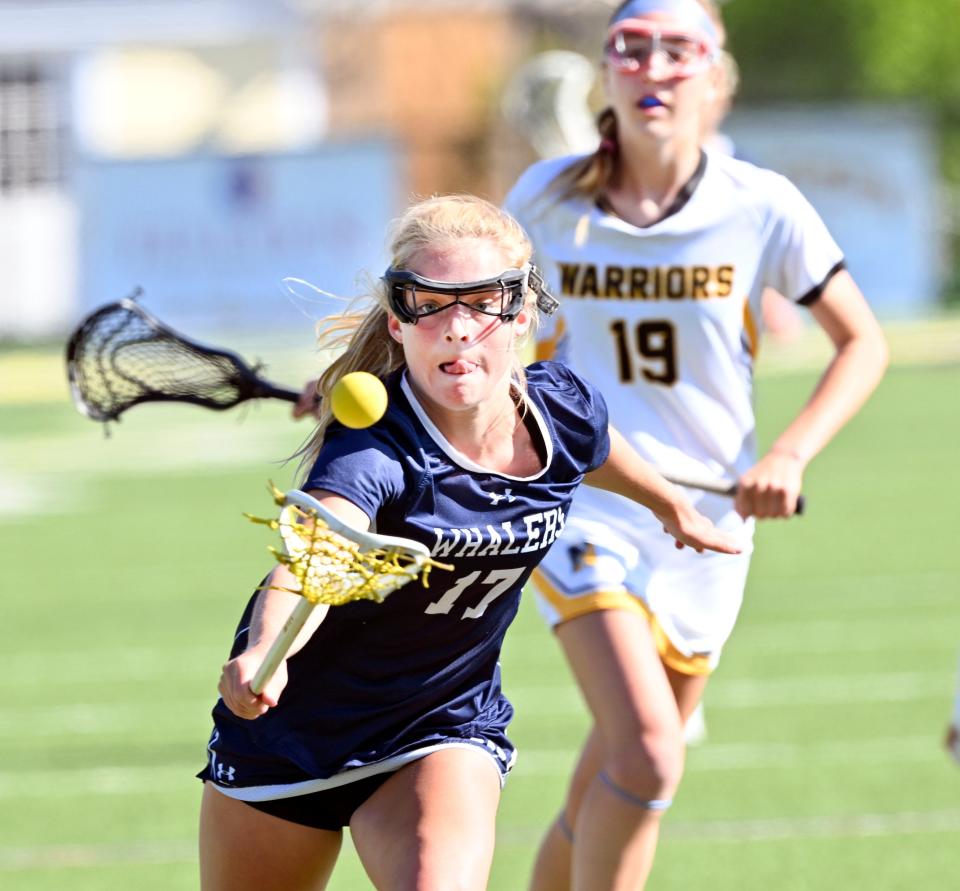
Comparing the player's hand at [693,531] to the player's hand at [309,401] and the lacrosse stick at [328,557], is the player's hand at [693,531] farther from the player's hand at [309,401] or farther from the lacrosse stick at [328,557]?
the lacrosse stick at [328,557]

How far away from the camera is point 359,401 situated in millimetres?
3418

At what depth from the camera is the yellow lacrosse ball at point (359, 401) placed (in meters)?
3.42

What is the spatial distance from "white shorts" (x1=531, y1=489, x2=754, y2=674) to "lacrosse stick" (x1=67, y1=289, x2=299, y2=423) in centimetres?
80

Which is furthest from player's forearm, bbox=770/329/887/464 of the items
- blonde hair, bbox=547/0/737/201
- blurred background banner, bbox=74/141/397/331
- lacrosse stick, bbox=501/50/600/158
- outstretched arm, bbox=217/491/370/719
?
blurred background banner, bbox=74/141/397/331

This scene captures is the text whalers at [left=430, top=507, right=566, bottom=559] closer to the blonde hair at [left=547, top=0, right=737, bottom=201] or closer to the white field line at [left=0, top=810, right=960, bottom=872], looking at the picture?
the blonde hair at [left=547, top=0, right=737, bottom=201]

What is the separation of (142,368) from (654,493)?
4.56 ft

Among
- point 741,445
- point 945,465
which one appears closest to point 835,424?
point 741,445

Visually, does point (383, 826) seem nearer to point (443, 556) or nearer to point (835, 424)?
point (443, 556)

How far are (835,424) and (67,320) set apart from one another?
30783mm

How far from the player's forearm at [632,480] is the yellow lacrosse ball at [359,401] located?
34.7 inches

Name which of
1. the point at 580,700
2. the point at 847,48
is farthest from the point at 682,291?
the point at 847,48

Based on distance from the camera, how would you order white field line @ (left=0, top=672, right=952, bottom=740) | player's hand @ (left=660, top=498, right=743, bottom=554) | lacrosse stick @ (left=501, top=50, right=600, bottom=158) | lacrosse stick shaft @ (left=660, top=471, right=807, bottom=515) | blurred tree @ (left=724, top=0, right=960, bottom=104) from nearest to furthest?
player's hand @ (left=660, top=498, right=743, bottom=554)
lacrosse stick shaft @ (left=660, top=471, right=807, bottom=515)
white field line @ (left=0, top=672, right=952, bottom=740)
lacrosse stick @ (left=501, top=50, right=600, bottom=158)
blurred tree @ (left=724, top=0, right=960, bottom=104)

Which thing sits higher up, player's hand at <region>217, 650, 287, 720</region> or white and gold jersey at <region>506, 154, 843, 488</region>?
player's hand at <region>217, 650, 287, 720</region>

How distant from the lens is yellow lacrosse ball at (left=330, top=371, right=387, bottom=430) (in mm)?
3420
